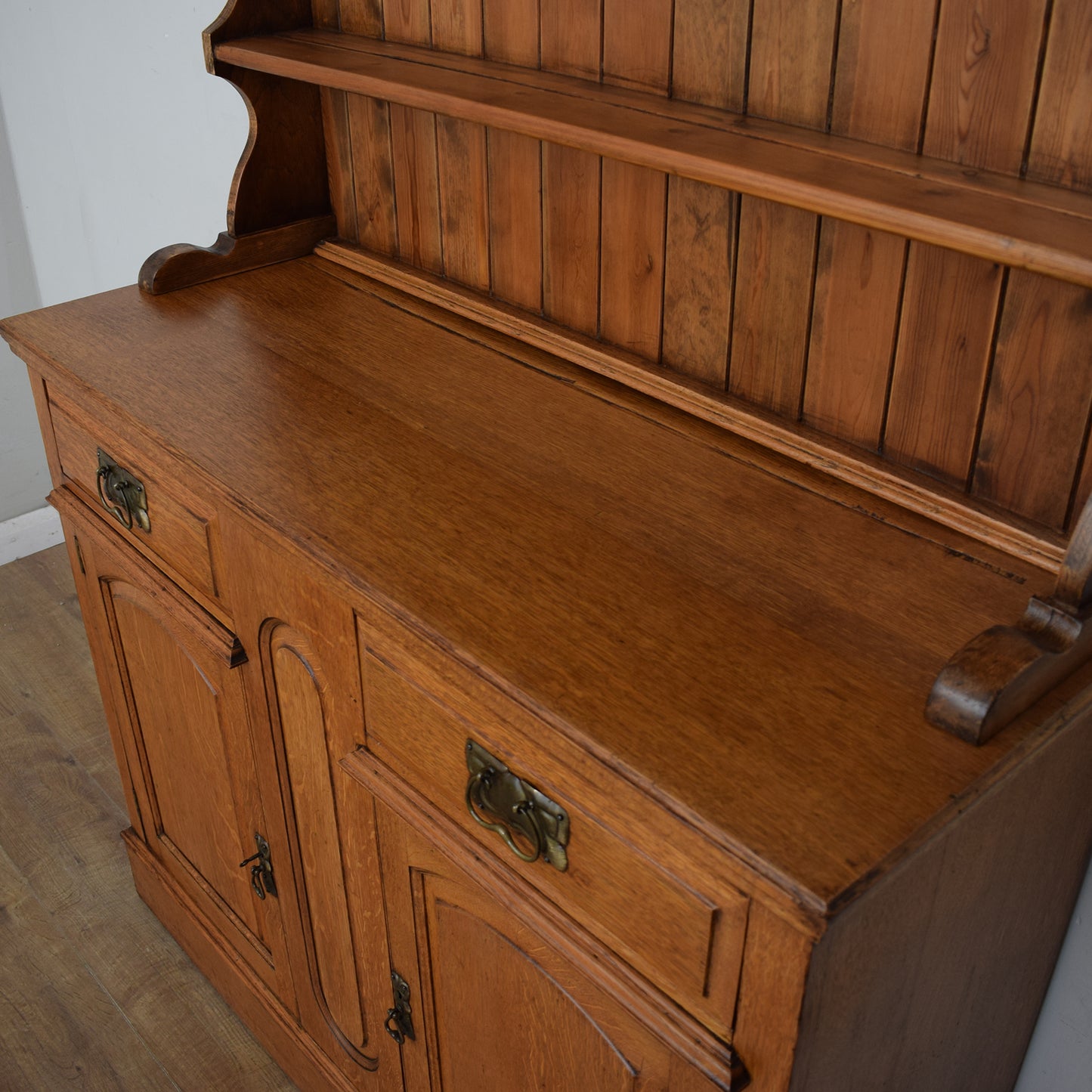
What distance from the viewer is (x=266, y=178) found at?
64.9 inches

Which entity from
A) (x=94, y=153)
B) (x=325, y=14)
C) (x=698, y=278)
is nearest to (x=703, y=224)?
(x=698, y=278)

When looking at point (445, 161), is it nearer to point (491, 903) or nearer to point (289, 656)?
point (289, 656)

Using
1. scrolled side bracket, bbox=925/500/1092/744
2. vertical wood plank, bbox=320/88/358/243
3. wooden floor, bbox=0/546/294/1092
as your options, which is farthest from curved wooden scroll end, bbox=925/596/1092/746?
wooden floor, bbox=0/546/294/1092

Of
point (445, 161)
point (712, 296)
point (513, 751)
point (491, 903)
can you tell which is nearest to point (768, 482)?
point (712, 296)

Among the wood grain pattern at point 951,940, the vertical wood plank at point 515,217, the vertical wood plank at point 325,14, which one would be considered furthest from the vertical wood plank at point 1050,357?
the vertical wood plank at point 325,14

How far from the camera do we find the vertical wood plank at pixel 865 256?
1007 mm

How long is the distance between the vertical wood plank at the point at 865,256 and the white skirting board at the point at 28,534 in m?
2.39

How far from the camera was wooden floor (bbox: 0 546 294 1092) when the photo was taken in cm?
183

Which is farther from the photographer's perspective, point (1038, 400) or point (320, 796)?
point (320, 796)

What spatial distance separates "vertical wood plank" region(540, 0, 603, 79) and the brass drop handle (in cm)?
78

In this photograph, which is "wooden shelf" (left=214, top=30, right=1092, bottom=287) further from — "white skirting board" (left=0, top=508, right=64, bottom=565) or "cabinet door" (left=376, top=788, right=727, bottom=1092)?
"white skirting board" (left=0, top=508, right=64, bottom=565)

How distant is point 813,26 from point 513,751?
712mm

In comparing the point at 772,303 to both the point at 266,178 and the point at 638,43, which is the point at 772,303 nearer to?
the point at 638,43

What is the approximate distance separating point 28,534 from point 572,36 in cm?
228
